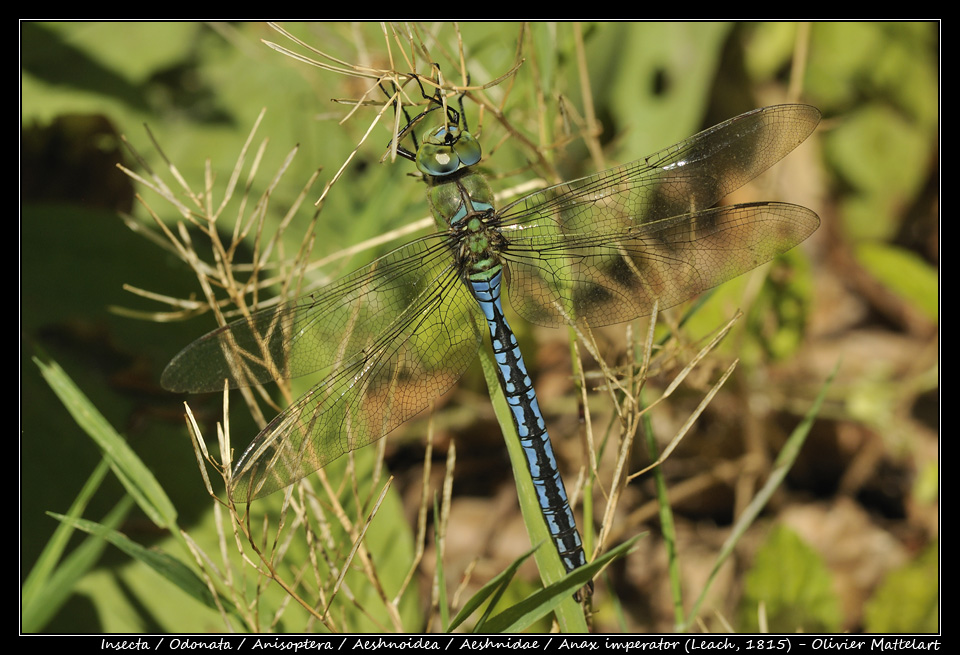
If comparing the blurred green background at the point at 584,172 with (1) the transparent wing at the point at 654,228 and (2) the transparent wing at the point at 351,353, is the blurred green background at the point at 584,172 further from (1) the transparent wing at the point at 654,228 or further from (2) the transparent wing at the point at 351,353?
(2) the transparent wing at the point at 351,353

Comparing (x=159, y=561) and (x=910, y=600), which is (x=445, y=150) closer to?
(x=159, y=561)

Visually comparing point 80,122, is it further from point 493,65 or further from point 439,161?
point 439,161

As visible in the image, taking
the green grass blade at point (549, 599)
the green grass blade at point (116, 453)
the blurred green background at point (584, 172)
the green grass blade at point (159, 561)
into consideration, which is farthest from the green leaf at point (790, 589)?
the green grass blade at point (116, 453)

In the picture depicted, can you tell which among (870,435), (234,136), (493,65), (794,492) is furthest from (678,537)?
(234,136)

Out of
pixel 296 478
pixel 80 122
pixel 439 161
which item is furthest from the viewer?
pixel 80 122

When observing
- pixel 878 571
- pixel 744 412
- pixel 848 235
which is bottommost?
pixel 878 571

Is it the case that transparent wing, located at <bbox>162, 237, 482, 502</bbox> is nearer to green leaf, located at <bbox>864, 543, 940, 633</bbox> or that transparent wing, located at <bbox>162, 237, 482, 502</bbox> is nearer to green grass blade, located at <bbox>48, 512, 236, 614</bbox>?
green grass blade, located at <bbox>48, 512, 236, 614</bbox>
